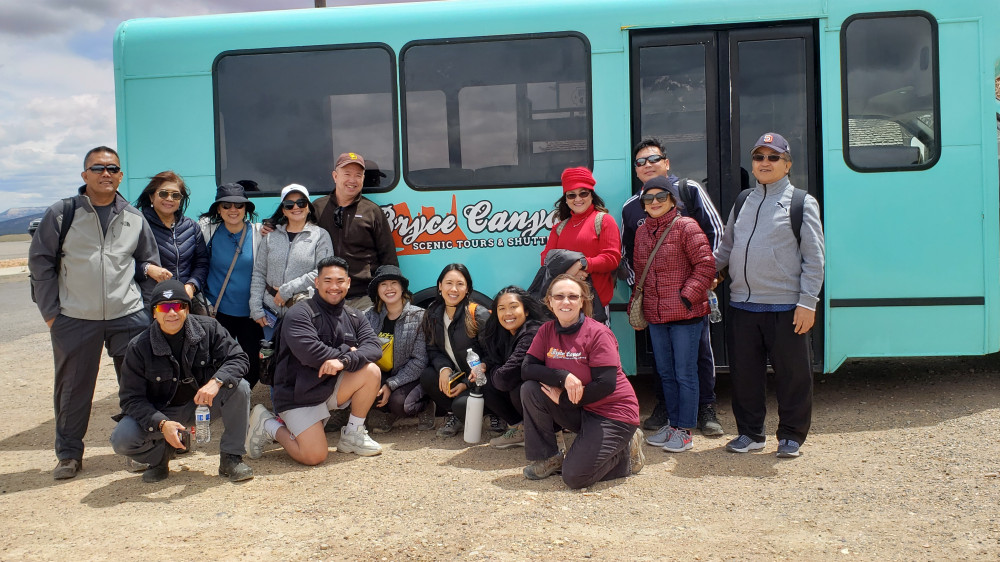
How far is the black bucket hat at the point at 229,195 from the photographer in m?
5.45

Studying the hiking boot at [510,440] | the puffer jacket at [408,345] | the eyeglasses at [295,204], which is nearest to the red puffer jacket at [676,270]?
the hiking boot at [510,440]

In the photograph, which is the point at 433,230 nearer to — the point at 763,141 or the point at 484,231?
the point at 484,231

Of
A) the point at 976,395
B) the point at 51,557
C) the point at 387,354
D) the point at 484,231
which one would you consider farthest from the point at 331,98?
the point at 976,395

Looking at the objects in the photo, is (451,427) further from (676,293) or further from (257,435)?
(676,293)

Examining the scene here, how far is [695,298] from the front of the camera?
4719 mm

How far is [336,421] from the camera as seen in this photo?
5645 millimetres

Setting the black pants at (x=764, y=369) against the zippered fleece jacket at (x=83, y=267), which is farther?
the zippered fleece jacket at (x=83, y=267)

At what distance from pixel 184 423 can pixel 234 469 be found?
0.47 m

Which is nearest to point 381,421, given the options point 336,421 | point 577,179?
point 336,421

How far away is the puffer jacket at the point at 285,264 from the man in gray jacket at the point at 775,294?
287 cm

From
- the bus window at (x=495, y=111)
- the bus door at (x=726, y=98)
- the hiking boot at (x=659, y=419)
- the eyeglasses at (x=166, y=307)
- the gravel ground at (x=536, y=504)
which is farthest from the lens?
the bus window at (x=495, y=111)

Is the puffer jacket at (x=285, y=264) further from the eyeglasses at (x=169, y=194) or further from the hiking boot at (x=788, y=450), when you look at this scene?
the hiking boot at (x=788, y=450)

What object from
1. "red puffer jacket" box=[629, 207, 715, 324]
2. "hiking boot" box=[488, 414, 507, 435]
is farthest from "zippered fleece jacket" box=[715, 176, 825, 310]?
"hiking boot" box=[488, 414, 507, 435]

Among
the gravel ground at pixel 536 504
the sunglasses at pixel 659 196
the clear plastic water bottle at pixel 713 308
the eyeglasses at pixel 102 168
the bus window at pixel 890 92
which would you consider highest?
the bus window at pixel 890 92
